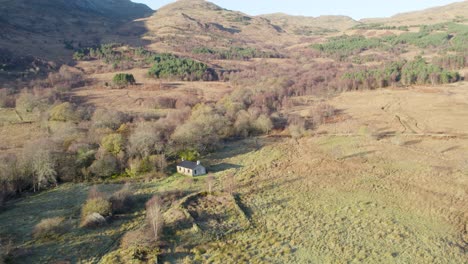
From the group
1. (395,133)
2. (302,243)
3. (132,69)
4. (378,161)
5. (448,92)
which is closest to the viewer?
(302,243)

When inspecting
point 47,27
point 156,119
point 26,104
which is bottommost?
point 156,119

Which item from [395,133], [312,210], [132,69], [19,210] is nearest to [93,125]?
[19,210]

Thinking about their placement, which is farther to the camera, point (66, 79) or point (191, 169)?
point (66, 79)

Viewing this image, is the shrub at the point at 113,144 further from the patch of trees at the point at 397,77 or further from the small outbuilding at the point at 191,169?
the patch of trees at the point at 397,77

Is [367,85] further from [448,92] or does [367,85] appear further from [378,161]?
[378,161]

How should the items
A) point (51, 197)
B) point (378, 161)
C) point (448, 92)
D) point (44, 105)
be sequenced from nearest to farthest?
point (51, 197), point (378, 161), point (44, 105), point (448, 92)

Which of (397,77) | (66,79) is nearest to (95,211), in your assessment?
(66,79)

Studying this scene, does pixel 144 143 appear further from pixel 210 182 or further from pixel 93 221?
pixel 93 221
